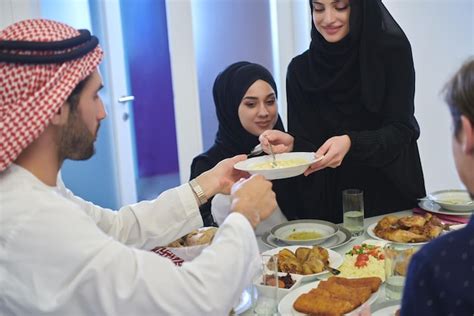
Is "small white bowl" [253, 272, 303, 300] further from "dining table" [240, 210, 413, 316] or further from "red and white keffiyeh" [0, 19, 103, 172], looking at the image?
"red and white keffiyeh" [0, 19, 103, 172]

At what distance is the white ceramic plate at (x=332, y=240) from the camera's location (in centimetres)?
181

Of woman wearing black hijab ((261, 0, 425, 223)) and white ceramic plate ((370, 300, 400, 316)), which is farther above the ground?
woman wearing black hijab ((261, 0, 425, 223))

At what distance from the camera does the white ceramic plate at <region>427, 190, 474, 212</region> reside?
2014 millimetres

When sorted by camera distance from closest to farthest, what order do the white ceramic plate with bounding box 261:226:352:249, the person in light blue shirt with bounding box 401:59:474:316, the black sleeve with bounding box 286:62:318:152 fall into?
1. the person in light blue shirt with bounding box 401:59:474:316
2. the white ceramic plate with bounding box 261:226:352:249
3. the black sleeve with bounding box 286:62:318:152

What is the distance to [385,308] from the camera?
130cm

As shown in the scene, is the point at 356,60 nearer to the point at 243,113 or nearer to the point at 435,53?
the point at 243,113

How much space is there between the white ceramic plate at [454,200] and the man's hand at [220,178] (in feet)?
2.57

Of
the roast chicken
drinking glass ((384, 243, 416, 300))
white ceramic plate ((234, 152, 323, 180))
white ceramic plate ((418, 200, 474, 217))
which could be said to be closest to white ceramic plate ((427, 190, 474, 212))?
white ceramic plate ((418, 200, 474, 217))

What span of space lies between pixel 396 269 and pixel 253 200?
42 cm

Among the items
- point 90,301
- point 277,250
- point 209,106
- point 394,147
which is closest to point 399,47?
point 394,147

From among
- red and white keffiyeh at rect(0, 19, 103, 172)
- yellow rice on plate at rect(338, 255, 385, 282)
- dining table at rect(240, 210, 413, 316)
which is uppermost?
red and white keffiyeh at rect(0, 19, 103, 172)

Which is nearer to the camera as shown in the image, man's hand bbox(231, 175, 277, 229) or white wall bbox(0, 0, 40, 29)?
man's hand bbox(231, 175, 277, 229)

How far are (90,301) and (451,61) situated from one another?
3749 millimetres

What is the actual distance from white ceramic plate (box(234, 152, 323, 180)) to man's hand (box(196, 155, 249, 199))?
0.03 m
